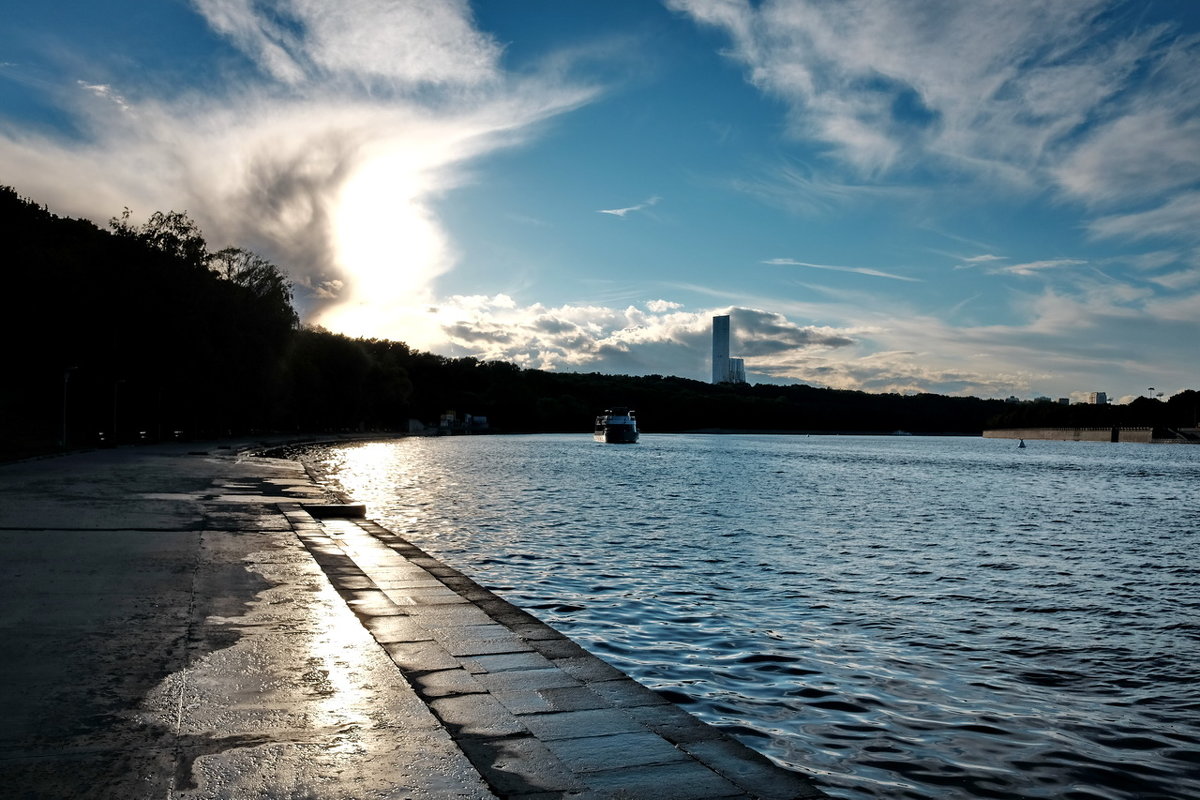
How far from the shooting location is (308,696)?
255 inches

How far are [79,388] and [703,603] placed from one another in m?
64.6

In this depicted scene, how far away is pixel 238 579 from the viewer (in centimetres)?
1146

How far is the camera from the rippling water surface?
763 cm

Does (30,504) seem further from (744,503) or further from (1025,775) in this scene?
(744,503)

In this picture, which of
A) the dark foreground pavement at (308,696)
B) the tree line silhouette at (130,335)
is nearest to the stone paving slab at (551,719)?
the dark foreground pavement at (308,696)

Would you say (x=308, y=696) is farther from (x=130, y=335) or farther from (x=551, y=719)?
(x=130, y=335)

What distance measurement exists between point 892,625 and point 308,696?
9298 millimetres

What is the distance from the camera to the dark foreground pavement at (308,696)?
4.97m

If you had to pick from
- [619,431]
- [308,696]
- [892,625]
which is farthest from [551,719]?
[619,431]

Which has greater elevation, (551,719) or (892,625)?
(551,719)

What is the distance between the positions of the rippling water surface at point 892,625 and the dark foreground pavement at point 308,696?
5.70 ft

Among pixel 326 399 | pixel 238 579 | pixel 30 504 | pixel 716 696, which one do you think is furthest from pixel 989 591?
pixel 326 399

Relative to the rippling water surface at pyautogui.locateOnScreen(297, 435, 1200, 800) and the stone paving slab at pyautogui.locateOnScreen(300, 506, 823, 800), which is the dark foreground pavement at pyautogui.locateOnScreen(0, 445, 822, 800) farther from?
the rippling water surface at pyautogui.locateOnScreen(297, 435, 1200, 800)

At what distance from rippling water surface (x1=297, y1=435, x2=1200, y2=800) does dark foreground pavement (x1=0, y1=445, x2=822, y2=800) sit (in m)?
1.74
